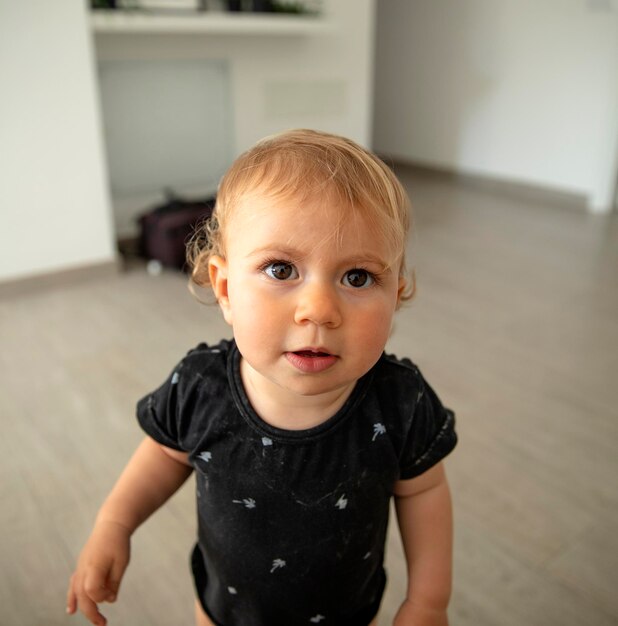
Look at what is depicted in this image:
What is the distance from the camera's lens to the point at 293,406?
2.27 ft

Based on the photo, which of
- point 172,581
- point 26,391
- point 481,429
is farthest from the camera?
point 26,391

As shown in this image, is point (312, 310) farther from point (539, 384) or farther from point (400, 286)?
point (539, 384)

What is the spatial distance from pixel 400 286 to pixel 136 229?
3.04 meters

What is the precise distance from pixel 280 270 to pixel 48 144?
2.39 meters

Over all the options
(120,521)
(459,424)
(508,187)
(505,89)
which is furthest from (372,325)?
(505,89)

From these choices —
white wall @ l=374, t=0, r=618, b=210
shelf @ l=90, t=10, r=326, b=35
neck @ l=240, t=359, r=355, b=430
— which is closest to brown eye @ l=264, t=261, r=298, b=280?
neck @ l=240, t=359, r=355, b=430

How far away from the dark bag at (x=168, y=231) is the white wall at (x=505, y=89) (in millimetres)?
2438

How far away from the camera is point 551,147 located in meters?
4.37

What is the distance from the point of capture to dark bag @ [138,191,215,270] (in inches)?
117

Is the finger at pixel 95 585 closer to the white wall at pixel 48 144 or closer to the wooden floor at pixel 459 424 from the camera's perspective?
the wooden floor at pixel 459 424

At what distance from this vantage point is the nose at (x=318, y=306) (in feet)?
1.85

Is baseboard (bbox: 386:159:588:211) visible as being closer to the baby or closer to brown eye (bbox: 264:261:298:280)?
the baby

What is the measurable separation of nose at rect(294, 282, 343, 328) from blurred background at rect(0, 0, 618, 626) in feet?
2.82

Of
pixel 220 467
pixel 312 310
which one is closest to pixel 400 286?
pixel 312 310
